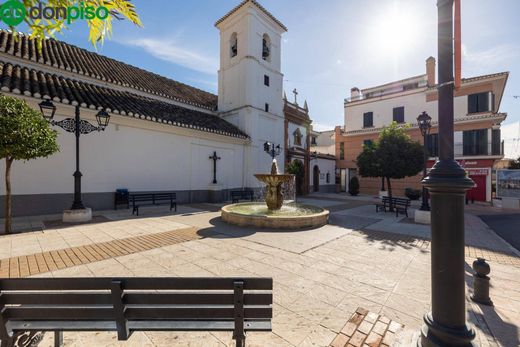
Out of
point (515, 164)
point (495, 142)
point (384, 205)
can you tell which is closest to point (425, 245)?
point (384, 205)

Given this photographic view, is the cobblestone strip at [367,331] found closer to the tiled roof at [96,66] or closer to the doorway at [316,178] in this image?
the tiled roof at [96,66]

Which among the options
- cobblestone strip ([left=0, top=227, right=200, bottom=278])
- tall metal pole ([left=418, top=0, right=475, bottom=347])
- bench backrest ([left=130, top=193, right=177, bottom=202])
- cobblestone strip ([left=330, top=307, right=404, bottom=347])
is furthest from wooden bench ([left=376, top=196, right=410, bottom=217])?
bench backrest ([left=130, top=193, right=177, bottom=202])

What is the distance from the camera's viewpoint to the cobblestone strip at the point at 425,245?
5441mm

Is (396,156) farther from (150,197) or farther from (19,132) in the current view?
(19,132)

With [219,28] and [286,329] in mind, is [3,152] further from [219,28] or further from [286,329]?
[219,28]

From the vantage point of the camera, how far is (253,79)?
1814cm

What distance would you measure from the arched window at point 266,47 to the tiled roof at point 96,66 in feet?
20.0

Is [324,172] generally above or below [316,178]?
above

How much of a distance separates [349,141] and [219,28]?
1773 centimetres

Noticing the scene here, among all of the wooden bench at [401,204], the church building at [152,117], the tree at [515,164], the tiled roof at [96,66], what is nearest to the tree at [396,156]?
the wooden bench at [401,204]

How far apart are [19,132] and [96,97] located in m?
6.21

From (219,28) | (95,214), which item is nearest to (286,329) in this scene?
(95,214)

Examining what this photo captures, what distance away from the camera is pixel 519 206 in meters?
15.9

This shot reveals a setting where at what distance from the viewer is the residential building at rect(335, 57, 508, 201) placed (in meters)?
19.2
